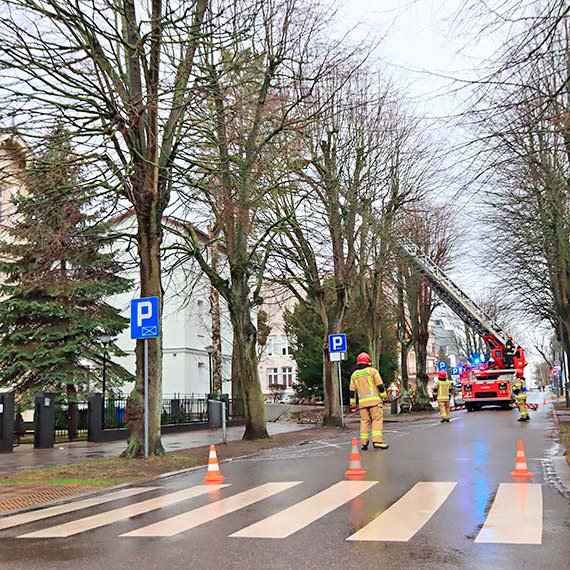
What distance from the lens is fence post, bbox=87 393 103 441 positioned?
2300 centimetres

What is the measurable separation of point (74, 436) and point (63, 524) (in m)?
16.3

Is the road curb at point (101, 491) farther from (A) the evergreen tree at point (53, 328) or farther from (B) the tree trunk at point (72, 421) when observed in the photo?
(A) the evergreen tree at point (53, 328)

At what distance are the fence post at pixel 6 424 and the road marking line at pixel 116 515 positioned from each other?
10.8 m

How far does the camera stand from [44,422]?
70.5ft

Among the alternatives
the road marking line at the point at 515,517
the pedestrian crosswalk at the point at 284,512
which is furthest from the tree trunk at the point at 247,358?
the road marking line at the point at 515,517

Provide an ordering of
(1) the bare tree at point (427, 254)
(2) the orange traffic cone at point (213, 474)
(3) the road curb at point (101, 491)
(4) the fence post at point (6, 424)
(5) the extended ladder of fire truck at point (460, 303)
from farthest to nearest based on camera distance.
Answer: (5) the extended ladder of fire truck at point (460, 303), (1) the bare tree at point (427, 254), (4) the fence post at point (6, 424), (2) the orange traffic cone at point (213, 474), (3) the road curb at point (101, 491)

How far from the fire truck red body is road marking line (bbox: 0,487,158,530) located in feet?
87.3

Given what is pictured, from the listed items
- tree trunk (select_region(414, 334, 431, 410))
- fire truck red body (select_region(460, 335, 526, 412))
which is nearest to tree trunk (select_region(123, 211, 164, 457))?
fire truck red body (select_region(460, 335, 526, 412))

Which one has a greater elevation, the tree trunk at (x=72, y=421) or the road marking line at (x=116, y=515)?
the tree trunk at (x=72, y=421)

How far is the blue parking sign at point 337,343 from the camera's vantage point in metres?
25.0

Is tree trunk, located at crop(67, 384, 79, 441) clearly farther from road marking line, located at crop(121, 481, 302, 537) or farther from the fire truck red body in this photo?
the fire truck red body

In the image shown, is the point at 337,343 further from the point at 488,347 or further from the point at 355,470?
the point at 488,347

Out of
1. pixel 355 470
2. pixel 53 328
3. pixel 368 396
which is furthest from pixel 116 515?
pixel 53 328

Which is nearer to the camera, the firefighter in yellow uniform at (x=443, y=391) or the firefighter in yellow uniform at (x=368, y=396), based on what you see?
the firefighter in yellow uniform at (x=368, y=396)
